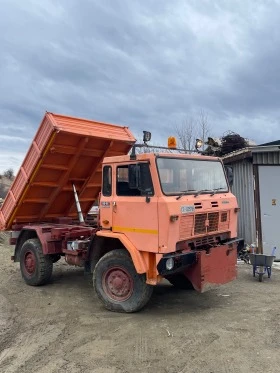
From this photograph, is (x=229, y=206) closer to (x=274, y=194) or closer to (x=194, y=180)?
(x=194, y=180)

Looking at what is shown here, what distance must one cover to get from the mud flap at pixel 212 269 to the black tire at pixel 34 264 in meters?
3.19

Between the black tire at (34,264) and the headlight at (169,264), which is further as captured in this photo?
the black tire at (34,264)

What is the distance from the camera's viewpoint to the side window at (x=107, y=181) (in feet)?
20.5

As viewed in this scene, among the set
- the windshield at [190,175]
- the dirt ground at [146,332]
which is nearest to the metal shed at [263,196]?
the dirt ground at [146,332]

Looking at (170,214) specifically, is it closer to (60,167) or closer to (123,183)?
(123,183)

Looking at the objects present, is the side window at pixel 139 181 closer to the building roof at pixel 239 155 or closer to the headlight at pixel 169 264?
the headlight at pixel 169 264

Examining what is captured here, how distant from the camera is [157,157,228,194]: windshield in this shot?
18.7 ft

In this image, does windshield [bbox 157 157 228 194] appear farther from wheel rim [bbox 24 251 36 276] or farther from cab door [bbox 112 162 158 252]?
wheel rim [bbox 24 251 36 276]

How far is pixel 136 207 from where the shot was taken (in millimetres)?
5781

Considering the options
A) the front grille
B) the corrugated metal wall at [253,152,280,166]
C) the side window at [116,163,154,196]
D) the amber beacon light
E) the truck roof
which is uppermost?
the corrugated metal wall at [253,152,280,166]

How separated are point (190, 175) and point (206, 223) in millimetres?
804

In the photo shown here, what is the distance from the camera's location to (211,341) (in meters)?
4.76

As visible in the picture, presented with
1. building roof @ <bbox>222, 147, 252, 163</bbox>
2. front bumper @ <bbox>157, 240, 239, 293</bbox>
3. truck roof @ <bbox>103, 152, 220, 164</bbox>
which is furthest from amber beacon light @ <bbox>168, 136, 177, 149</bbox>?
building roof @ <bbox>222, 147, 252, 163</bbox>

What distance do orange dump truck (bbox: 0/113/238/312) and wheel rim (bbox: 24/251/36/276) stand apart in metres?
0.02
